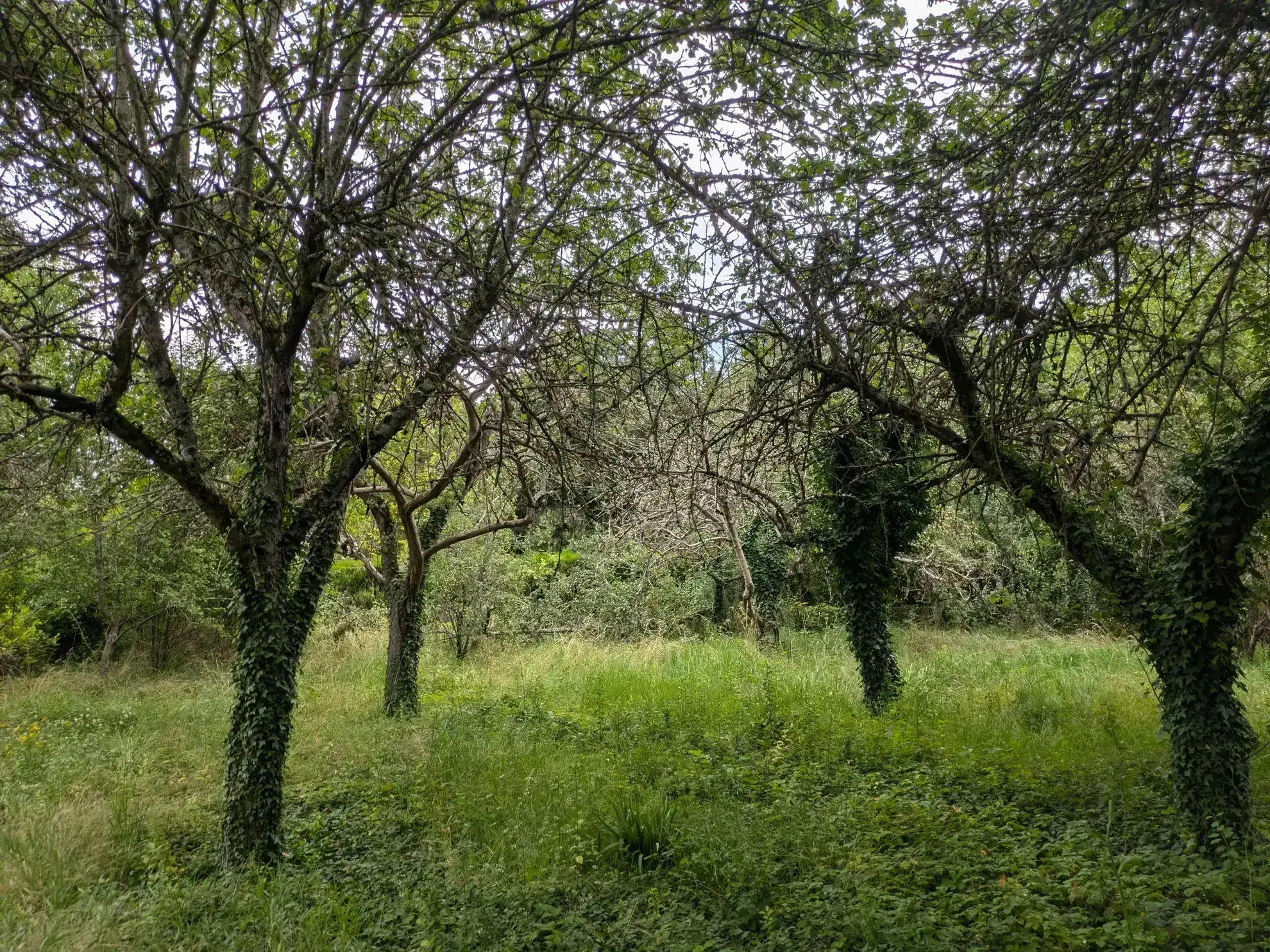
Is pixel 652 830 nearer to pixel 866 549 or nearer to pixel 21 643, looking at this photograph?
pixel 866 549

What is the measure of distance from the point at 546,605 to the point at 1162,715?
13615 millimetres

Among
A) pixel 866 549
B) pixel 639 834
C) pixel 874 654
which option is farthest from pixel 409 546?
pixel 874 654

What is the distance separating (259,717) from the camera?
5.20 metres

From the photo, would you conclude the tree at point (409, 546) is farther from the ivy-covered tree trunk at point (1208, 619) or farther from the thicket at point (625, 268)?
the ivy-covered tree trunk at point (1208, 619)

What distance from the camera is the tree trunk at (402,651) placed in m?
9.70

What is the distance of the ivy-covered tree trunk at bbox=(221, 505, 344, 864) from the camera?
5.13 m

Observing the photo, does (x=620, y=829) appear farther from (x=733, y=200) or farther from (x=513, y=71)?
(x=513, y=71)

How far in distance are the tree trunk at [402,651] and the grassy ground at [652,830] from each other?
0.58 m

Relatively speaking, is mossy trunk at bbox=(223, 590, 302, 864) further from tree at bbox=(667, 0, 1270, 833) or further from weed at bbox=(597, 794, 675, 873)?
tree at bbox=(667, 0, 1270, 833)

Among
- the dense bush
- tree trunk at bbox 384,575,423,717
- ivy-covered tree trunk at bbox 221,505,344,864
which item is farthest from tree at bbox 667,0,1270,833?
the dense bush

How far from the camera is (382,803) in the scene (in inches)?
245

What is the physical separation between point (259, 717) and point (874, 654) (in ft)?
21.9

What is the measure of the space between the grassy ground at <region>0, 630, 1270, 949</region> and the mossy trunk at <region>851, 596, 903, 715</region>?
0.98 feet

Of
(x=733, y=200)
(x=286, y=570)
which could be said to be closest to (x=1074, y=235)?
(x=733, y=200)
